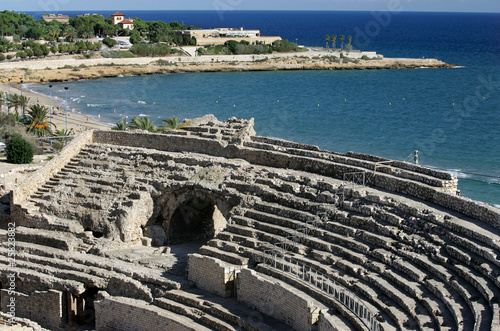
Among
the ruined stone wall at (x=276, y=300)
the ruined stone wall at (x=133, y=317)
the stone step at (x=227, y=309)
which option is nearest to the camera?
the ruined stone wall at (x=276, y=300)

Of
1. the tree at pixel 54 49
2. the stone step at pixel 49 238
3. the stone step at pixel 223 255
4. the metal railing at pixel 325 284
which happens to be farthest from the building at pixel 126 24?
the metal railing at pixel 325 284

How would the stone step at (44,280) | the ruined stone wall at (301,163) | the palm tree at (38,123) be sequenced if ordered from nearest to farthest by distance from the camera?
1. the ruined stone wall at (301,163)
2. the stone step at (44,280)
3. the palm tree at (38,123)

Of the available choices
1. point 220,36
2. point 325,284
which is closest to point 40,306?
point 325,284

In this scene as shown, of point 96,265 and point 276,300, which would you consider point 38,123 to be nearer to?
point 96,265

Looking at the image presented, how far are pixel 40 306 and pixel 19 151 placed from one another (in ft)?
44.9

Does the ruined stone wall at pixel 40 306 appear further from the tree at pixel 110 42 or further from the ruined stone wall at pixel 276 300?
the tree at pixel 110 42

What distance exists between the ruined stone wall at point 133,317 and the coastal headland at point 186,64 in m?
71.7

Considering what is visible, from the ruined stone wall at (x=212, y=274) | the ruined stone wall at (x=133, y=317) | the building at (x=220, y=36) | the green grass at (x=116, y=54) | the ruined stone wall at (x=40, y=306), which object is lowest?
the ruined stone wall at (x=40, y=306)

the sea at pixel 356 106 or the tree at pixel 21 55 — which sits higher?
the tree at pixel 21 55

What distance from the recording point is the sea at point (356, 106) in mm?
53656

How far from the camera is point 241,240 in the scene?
80.8 feet

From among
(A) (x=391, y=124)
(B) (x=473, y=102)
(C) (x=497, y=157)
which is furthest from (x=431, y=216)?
(B) (x=473, y=102)

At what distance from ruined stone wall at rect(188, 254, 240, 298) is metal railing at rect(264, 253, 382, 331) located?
4.55ft

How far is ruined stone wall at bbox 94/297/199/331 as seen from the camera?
72.0 ft
